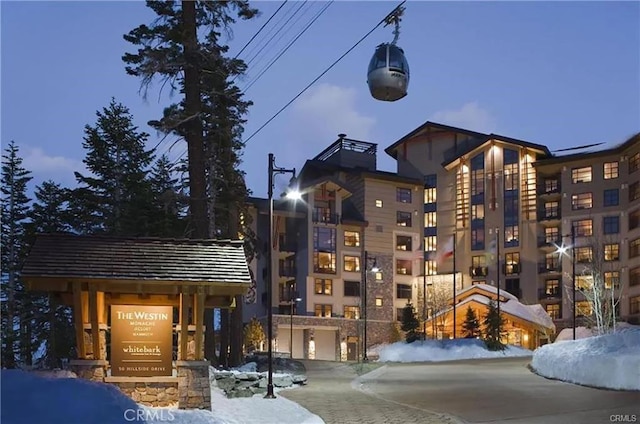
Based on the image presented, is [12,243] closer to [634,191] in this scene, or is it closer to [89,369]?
[89,369]

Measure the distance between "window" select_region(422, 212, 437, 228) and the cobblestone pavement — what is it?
50863 millimetres

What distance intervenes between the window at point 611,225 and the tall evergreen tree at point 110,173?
4284cm

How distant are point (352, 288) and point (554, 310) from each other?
62.9 ft

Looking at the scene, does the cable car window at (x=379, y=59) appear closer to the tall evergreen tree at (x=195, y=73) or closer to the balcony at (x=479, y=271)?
the tall evergreen tree at (x=195, y=73)

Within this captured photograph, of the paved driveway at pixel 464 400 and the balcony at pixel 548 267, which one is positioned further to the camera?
the balcony at pixel 548 267

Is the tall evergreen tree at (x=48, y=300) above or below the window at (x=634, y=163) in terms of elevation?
below

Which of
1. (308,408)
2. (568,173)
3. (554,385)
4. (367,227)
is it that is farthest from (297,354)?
(308,408)

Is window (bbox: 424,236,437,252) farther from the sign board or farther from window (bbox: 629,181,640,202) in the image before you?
the sign board

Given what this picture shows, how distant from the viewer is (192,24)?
2594cm

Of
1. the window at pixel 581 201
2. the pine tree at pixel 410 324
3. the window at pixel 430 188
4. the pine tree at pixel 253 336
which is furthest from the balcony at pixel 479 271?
the pine tree at pixel 253 336

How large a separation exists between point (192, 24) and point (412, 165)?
5634 cm

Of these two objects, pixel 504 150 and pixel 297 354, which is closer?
Answer: pixel 297 354

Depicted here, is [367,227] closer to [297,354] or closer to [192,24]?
[297,354]

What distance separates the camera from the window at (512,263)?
2884 inches
